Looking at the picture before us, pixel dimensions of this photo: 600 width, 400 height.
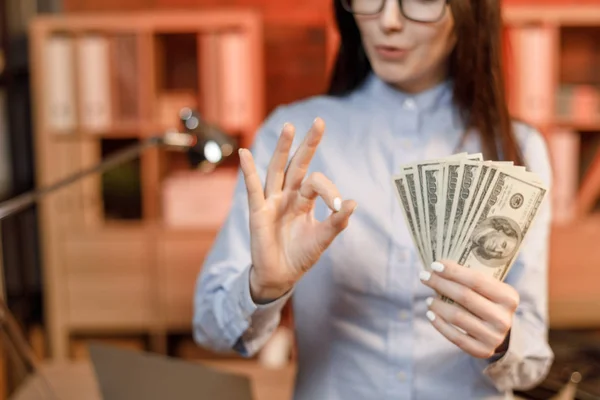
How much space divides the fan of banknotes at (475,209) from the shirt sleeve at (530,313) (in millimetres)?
160

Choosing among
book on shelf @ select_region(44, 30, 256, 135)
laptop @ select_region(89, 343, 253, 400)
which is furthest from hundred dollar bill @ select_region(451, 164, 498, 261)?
book on shelf @ select_region(44, 30, 256, 135)

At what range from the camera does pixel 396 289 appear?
48.6 inches

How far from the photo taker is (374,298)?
4.09 ft

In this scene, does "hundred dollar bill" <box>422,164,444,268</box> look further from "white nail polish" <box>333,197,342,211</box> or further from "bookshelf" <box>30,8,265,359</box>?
"bookshelf" <box>30,8,265,359</box>

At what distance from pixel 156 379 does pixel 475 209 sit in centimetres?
68

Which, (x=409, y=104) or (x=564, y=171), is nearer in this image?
(x=409, y=104)

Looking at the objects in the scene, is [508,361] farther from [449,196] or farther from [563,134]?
[563,134]

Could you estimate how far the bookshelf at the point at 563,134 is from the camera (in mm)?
3305

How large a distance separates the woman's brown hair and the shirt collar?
0.9 inches

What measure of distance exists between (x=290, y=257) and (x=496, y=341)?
307 millimetres

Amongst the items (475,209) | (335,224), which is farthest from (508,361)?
(335,224)

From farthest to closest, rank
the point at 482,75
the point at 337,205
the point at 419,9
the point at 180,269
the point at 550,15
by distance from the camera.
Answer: the point at 180,269 < the point at 550,15 < the point at 482,75 < the point at 419,9 < the point at 337,205

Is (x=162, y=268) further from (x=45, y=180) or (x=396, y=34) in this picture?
(x=396, y=34)

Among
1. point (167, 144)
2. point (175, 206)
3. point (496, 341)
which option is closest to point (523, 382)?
point (496, 341)
